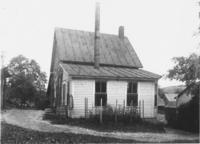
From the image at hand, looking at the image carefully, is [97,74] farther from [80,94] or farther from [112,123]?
[112,123]

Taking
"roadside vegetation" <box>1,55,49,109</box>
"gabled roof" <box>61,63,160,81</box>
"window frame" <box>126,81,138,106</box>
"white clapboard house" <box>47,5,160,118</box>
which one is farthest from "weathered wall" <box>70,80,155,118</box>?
"roadside vegetation" <box>1,55,49,109</box>

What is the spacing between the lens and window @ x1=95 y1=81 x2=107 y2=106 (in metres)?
18.8

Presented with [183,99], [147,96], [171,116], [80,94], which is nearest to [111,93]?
[80,94]

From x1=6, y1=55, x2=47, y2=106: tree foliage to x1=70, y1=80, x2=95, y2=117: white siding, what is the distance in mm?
13540

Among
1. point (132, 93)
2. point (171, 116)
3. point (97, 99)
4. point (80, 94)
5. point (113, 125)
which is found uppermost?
point (132, 93)

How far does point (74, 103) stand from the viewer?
18078mm

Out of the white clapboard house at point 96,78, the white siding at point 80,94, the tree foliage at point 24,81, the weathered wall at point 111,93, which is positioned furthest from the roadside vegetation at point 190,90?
the tree foliage at point 24,81

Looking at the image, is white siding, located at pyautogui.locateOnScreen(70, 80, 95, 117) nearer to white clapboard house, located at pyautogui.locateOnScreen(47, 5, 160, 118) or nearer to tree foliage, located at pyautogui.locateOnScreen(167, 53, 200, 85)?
white clapboard house, located at pyautogui.locateOnScreen(47, 5, 160, 118)

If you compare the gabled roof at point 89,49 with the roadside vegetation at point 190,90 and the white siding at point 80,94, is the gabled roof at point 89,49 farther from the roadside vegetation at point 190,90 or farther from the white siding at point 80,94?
the roadside vegetation at point 190,90

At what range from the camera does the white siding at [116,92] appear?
19.0 m

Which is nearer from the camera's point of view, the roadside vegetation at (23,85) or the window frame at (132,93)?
the window frame at (132,93)

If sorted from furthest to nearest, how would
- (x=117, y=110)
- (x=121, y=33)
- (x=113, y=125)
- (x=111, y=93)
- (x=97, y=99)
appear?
(x=121, y=33) → (x=111, y=93) → (x=97, y=99) → (x=117, y=110) → (x=113, y=125)

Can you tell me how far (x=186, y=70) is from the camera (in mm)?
14984

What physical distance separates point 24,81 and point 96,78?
570 inches
